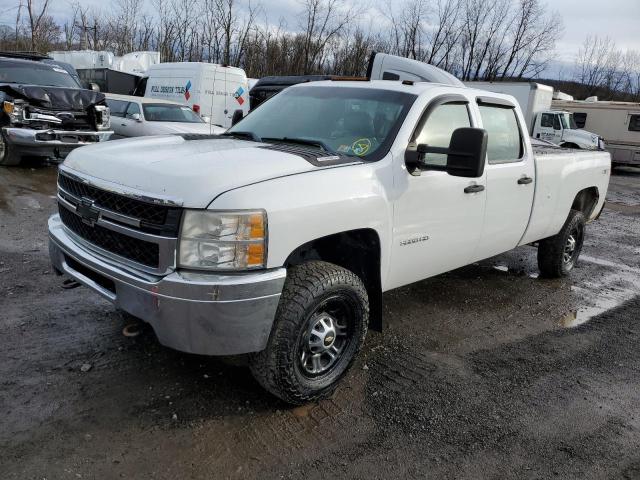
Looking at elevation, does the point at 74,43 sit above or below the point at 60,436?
above

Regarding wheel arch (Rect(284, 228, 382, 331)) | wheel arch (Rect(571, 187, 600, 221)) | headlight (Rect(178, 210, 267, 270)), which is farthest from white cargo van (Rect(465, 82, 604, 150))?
headlight (Rect(178, 210, 267, 270))

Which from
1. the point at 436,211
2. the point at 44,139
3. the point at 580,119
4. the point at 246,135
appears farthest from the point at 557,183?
the point at 580,119

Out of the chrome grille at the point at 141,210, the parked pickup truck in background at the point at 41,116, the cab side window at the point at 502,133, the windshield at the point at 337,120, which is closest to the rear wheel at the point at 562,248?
the cab side window at the point at 502,133

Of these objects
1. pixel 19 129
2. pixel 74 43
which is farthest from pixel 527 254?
pixel 74 43

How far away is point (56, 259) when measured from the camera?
342 centimetres

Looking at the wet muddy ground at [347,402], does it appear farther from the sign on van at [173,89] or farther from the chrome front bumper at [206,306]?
the sign on van at [173,89]

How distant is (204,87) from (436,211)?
14209 mm

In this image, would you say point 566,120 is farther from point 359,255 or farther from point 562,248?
point 359,255

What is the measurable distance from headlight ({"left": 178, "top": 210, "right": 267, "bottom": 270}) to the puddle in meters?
3.42

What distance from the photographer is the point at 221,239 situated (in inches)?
102

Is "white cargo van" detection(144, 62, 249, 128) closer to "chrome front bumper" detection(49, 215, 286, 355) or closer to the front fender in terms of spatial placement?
the front fender

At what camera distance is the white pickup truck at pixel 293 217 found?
262 cm

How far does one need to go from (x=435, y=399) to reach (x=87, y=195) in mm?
2440

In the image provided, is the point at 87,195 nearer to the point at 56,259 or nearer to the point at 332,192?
the point at 56,259
